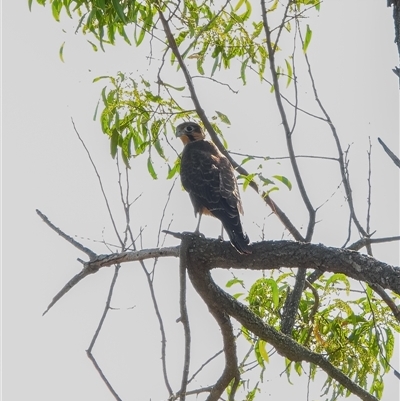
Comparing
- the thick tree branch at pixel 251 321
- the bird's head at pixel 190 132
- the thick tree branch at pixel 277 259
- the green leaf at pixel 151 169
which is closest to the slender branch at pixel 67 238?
the thick tree branch at pixel 277 259

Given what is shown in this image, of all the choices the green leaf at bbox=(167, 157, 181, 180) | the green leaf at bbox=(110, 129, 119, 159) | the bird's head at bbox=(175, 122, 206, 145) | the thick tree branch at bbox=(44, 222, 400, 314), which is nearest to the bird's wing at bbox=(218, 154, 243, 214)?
the green leaf at bbox=(167, 157, 181, 180)

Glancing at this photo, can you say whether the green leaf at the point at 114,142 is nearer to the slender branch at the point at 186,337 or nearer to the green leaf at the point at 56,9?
the green leaf at the point at 56,9

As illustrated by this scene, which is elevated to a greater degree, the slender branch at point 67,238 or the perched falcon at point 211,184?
the perched falcon at point 211,184

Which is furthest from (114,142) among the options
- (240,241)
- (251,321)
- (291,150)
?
(251,321)

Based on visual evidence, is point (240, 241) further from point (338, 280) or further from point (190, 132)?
point (190, 132)

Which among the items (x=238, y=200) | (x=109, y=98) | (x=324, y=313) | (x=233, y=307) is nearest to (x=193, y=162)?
(x=238, y=200)

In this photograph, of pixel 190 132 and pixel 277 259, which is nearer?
pixel 277 259

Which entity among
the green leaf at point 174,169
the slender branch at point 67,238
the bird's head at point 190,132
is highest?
the bird's head at point 190,132

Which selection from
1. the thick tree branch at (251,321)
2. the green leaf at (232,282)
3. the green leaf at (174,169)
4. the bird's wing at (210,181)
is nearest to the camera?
the thick tree branch at (251,321)

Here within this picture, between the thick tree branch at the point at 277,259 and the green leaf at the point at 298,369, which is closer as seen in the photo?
the thick tree branch at the point at 277,259

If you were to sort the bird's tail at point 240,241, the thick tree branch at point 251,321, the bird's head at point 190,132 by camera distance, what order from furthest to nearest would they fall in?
the bird's head at point 190,132, the thick tree branch at point 251,321, the bird's tail at point 240,241

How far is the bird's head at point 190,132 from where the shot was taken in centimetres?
676

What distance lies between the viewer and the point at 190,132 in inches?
271

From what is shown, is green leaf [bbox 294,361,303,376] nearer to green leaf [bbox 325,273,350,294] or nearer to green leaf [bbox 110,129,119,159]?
green leaf [bbox 325,273,350,294]
